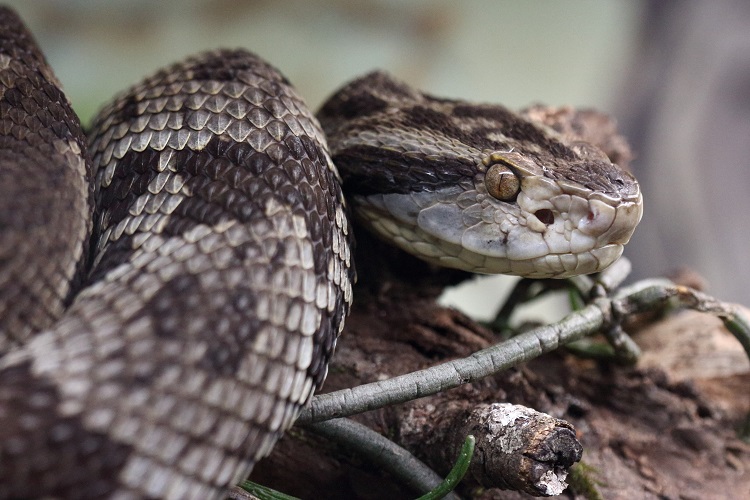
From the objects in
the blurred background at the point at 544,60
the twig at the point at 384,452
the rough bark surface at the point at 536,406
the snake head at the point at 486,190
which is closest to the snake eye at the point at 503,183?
the snake head at the point at 486,190

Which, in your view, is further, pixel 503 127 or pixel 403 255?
pixel 403 255

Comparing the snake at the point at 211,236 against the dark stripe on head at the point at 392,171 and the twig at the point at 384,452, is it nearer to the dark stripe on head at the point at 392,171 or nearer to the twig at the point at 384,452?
the dark stripe on head at the point at 392,171

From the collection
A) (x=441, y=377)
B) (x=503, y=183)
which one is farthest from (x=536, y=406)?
(x=503, y=183)

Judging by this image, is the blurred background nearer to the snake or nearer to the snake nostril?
the snake

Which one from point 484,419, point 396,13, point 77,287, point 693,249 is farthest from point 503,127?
point 693,249

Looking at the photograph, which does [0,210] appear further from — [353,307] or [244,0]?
[244,0]

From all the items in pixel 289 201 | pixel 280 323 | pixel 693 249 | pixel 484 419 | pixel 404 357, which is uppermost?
pixel 289 201

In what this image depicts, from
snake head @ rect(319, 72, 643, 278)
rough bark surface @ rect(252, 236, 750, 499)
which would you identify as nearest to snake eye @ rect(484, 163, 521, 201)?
snake head @ rect(319, 72, 643, 278)
